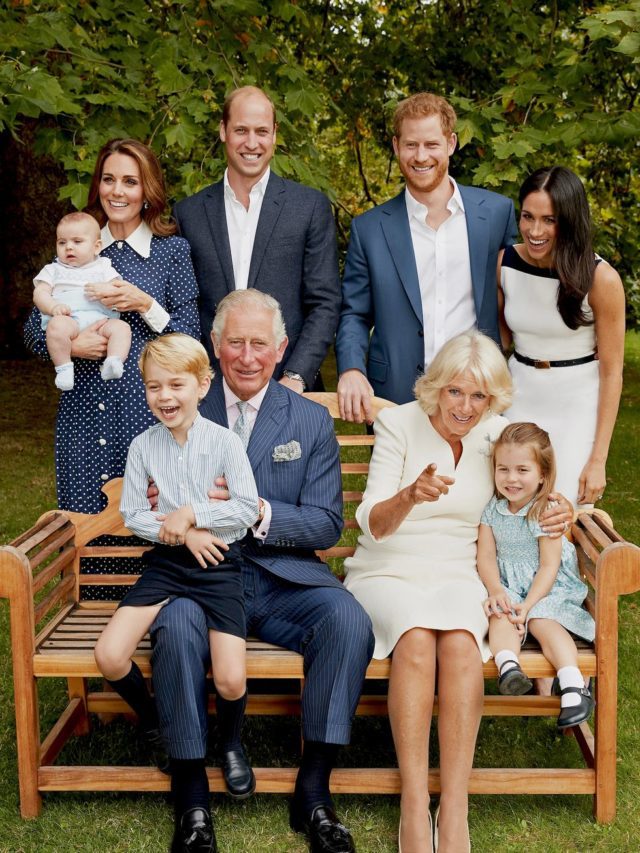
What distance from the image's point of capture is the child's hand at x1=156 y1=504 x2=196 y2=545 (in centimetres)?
321

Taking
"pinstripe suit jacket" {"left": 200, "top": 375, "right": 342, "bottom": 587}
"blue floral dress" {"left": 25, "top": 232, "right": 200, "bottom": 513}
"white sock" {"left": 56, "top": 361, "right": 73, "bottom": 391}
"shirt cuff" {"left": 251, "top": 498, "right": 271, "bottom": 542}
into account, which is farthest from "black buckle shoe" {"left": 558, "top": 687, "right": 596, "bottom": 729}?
"white sock" {"left": 56, "top": 361, "right": 73, "bottom": 391}

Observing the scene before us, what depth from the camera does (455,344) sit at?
354cm

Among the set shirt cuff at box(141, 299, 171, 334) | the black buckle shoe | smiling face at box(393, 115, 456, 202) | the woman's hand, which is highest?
smiling face at box(393, 115, 456, 202)

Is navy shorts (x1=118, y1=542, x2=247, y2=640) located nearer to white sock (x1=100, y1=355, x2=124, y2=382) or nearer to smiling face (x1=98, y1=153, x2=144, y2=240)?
white sock (x1=100, y1=355, x2=124, y2=382)

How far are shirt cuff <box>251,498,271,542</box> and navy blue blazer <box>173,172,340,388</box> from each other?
2.74 ft

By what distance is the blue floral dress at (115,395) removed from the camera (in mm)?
3902

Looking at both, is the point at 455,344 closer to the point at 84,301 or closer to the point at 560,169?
the point at 560,169

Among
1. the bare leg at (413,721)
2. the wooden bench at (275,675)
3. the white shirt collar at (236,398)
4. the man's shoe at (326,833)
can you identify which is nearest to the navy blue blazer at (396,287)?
the white shirt collar at (236,398)

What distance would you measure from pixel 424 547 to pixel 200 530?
0.82 metres

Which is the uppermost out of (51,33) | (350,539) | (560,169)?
(51,33)

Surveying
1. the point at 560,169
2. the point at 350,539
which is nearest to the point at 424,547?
the point at 560,169

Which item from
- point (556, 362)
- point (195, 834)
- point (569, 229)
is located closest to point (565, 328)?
point (556, 362)

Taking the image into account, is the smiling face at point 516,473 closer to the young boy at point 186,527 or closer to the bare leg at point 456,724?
the bare leg at point 456,724

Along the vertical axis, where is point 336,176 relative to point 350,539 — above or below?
above
